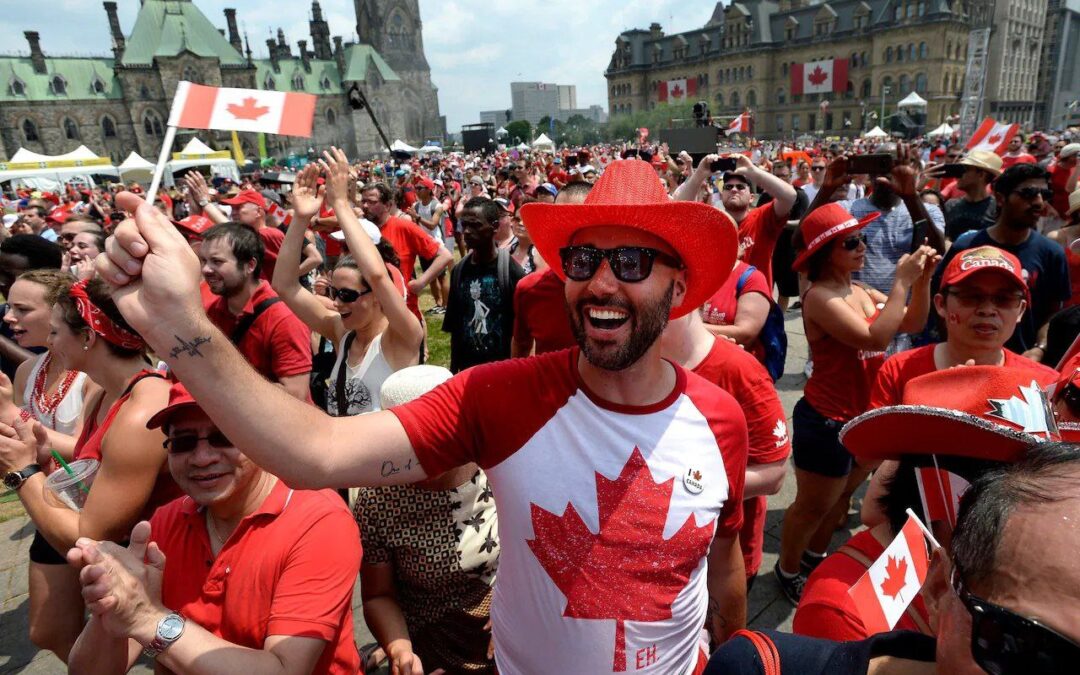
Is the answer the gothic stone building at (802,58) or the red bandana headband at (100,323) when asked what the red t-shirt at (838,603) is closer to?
the red bandana headband at (100,323)

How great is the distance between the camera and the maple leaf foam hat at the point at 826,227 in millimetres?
2863

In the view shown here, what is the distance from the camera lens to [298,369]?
10.8ft

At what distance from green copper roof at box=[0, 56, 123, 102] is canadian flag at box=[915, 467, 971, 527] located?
88.9 metres

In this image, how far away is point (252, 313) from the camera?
3.35m

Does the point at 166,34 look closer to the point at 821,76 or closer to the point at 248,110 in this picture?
the point at 821,76

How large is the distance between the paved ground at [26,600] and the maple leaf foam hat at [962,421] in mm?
1789

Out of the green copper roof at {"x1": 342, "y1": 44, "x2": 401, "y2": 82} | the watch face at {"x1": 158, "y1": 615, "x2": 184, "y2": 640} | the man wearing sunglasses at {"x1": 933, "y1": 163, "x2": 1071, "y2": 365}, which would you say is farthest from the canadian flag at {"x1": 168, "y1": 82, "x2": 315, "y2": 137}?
the green copper roof at {"x1": 342, "y1": 44, "x2": 401, "y2": 82}

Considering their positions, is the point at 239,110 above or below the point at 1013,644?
above

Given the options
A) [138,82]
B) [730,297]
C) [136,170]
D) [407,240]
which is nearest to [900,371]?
[730,297]

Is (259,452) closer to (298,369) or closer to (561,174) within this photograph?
(298,369)

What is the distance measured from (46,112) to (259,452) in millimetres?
88894

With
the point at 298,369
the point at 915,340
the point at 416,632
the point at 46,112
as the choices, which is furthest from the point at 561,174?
the point at 46,112

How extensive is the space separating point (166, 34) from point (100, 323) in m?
85.7

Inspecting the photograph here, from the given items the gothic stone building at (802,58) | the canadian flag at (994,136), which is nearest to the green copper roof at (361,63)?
the gothic stone building at (802,58)
